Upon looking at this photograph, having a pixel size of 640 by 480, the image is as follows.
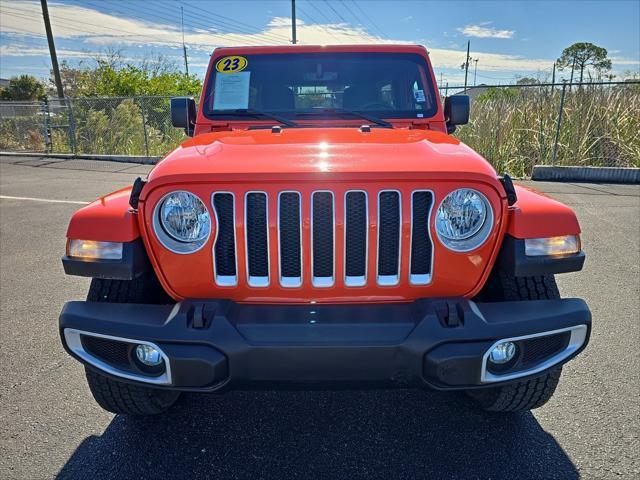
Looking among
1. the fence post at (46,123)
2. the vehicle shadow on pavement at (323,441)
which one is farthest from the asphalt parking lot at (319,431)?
the fence post at (46,123)

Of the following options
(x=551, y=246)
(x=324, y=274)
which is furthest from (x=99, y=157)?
(x=551, y=246)

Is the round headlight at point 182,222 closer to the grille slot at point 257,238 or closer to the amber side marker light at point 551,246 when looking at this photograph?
the grille slot at point 257,238

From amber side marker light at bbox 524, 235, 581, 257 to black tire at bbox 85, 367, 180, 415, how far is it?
1709 mm

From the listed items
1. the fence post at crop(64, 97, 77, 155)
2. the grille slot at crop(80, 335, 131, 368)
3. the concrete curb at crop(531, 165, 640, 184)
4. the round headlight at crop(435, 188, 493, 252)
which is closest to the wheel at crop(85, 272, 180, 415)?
the grille slot at crop(80, 335, 131, 368)

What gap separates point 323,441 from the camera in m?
2.31

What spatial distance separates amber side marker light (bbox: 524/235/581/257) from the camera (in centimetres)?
195

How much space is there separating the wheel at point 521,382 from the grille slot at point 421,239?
1.31 feet

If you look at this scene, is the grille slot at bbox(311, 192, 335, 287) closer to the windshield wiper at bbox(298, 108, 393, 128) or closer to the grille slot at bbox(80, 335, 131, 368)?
the grille slot at bbox(80, 335, 131, 368)

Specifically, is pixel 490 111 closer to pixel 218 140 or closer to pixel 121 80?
pixel 218 140

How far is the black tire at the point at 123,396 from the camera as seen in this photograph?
2201 millimetres

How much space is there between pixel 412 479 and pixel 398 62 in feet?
Answer: 8.56

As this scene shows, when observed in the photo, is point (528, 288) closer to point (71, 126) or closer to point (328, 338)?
point (328, 338)

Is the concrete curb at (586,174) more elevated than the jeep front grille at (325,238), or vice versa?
the jeep front grille at (325,238)

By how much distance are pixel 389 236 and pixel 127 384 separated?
4.22 ft
